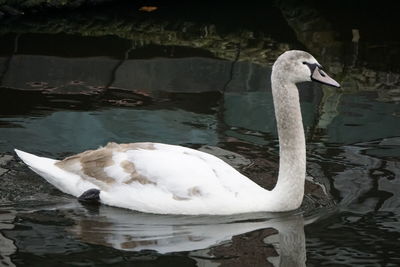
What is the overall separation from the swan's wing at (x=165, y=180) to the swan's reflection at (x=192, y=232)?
0.37ft

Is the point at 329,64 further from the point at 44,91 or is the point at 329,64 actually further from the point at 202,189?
the point at 202,189

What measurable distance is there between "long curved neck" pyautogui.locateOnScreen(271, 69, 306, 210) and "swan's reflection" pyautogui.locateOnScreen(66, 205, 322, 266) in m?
0.17

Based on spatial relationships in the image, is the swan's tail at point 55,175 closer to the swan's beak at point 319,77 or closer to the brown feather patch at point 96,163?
the brown feather patch at point 96,163

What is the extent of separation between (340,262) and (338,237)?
46cm

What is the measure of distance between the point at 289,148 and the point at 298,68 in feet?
2.05

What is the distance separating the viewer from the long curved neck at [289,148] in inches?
271

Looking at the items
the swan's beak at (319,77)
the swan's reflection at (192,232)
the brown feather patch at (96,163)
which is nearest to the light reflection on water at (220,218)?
the swan's reflection at (192,232)

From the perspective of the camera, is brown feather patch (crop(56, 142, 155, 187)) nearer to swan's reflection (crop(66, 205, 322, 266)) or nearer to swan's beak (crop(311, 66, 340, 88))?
swan's reflection (crop(66, 205, 322, 266))

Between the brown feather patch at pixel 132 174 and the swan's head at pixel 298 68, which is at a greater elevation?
the swan's head at pixel 298 68

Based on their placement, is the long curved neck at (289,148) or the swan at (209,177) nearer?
the swan at (209,177)

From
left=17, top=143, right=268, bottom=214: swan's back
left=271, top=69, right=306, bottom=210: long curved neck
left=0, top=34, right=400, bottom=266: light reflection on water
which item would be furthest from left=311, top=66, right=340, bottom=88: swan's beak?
left=0, top=34, right=400, bottom=266: light reflection on water

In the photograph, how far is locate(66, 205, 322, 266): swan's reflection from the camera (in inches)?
252

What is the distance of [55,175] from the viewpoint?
7375mm

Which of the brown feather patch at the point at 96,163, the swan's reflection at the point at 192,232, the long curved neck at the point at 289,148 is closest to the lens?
the swan's reflection at the point at 192,232
